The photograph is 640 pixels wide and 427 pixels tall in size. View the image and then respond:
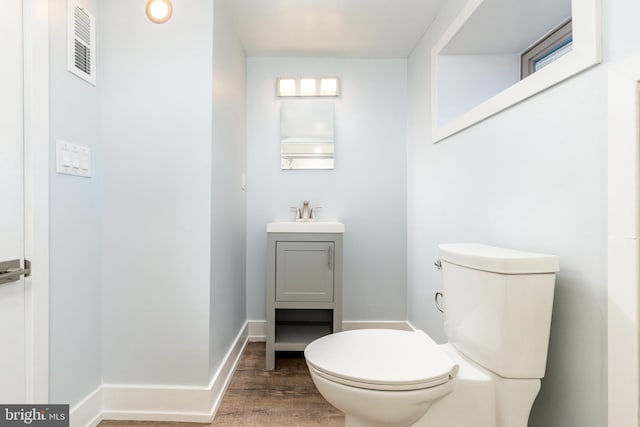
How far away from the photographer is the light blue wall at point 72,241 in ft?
4.33

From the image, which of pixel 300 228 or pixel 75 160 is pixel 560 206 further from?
pixel 75 160

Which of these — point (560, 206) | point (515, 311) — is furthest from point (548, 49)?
point (515, 311)

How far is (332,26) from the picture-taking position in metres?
2.26

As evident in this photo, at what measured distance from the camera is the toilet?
996mm

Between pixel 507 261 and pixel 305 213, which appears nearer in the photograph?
pixel 507 261

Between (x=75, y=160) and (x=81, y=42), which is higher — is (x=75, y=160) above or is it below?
below

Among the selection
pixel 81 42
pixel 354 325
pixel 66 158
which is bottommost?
pixel 354 325

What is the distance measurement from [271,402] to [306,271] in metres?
0.77

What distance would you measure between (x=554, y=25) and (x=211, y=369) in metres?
2.36

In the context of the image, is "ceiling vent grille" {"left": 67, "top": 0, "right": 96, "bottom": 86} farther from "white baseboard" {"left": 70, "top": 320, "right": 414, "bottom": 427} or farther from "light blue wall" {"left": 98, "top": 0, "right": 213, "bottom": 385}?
"white baseboard" {"left": 70, "top": 320, "right": 414, "bottom": 427}

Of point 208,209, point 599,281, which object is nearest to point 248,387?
point 208,209

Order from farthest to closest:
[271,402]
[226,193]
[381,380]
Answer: [226,193] → [271,402] → [381,380]

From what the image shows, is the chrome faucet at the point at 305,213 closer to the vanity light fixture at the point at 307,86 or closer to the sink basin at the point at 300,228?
the sink basin at the point at 300,228

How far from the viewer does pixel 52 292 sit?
1312mm
